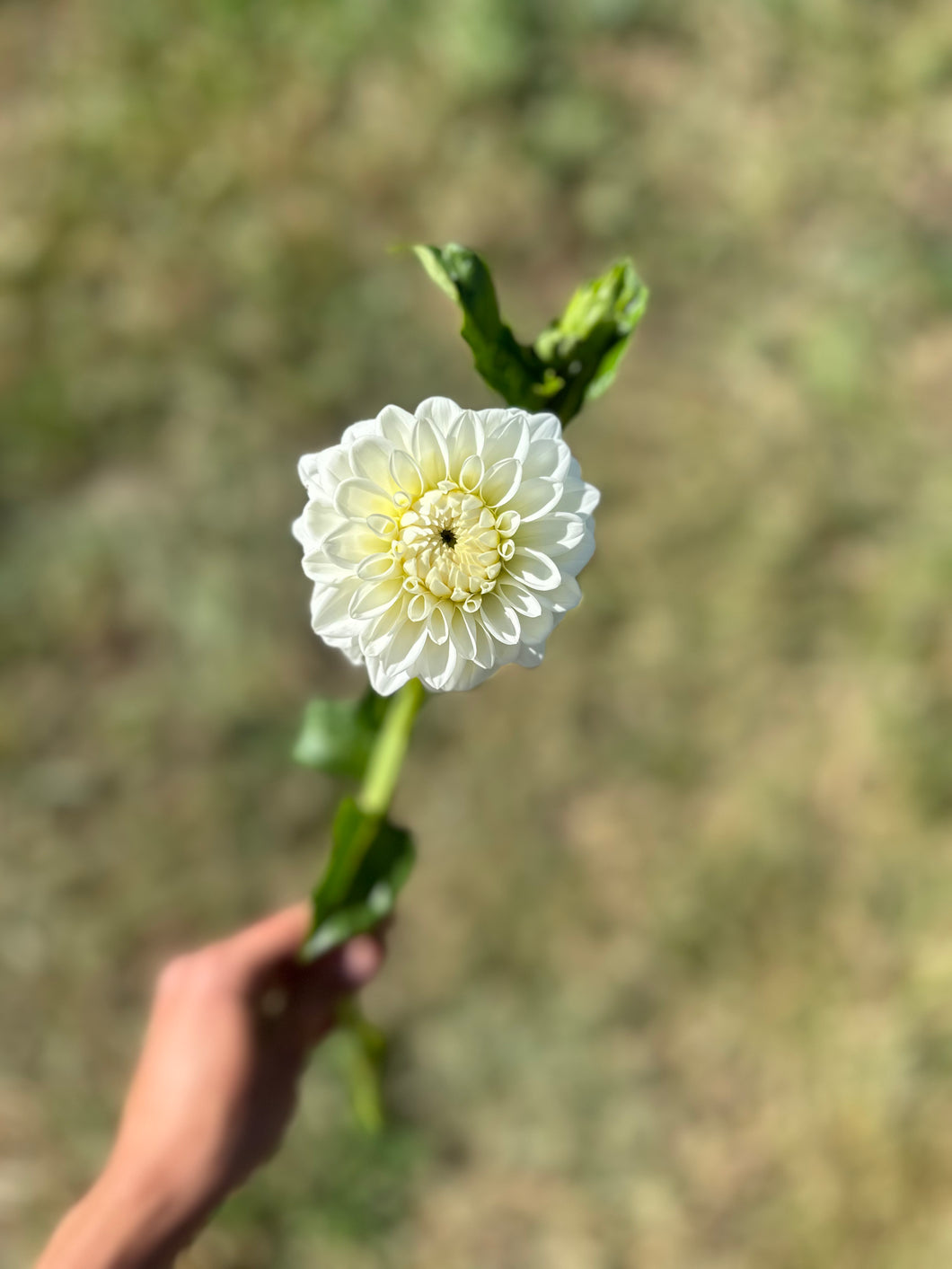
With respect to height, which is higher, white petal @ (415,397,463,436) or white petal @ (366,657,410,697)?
white petal @ (415,397,463,436)

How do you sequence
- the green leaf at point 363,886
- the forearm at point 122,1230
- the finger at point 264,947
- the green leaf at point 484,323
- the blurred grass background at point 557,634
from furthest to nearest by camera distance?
1. the blurred grass background at point 557,634
2. the finger at point 264,947
3. the forearm at point 122,1230
4. the green leaf at point 363,886
5. the green leaf at point 484,323

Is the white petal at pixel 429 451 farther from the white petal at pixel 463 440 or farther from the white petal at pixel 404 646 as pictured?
the white petal at pixel 404 646

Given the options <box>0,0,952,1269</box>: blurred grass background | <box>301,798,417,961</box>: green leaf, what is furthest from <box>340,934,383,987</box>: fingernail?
<box>0,0,952,1269</box>: blurred grass background

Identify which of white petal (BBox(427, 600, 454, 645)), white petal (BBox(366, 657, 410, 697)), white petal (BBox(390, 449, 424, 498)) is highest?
white petal (BBox(390, 449, 424, 498))

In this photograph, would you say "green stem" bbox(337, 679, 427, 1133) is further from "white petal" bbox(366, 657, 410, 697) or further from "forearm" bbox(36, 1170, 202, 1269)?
"forearm" bbox(36, 1170, 202, 1269)

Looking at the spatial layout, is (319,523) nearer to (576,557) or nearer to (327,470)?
(327,470)

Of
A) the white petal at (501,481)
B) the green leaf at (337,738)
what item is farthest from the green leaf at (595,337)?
the green leaf at (337,738)

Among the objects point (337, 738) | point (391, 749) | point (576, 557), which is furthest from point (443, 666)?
point (337, 738)
